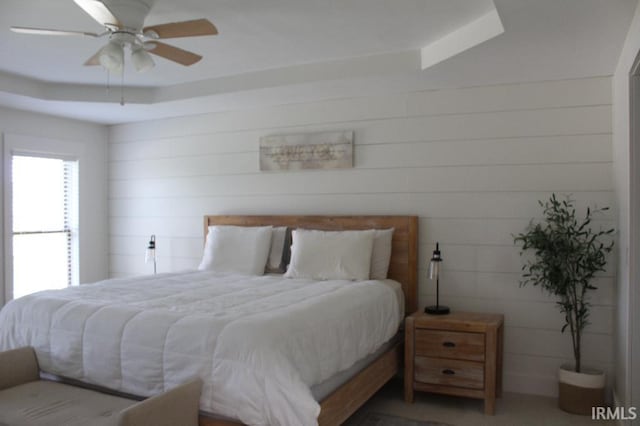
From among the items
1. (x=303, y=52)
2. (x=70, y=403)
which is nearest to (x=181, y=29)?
(x=303, y=52)

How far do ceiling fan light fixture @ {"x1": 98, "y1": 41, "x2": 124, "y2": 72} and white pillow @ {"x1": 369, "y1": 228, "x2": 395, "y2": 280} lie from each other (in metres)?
2.23

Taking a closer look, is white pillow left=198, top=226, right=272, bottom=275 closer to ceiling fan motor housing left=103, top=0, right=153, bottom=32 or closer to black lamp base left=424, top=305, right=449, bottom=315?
black lamp base left=424, top=305, right=449, bottom=315

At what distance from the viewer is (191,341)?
241 cm

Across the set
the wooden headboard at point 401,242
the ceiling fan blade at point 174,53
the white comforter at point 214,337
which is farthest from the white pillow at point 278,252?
the ceiling fan blade at point 174,53

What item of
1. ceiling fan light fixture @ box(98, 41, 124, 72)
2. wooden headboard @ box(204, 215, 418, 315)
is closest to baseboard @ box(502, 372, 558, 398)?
wooden headboard @ box(204, 215, 418, 315)

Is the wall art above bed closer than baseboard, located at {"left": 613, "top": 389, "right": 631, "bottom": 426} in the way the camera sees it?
No

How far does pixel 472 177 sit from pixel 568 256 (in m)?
0.93

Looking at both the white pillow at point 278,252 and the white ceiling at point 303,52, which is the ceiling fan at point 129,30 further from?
the white pillow at point 278,252

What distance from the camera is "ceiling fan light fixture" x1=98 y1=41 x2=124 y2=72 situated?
8.83 feet

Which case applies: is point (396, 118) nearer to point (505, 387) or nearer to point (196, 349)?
point (505, 387)

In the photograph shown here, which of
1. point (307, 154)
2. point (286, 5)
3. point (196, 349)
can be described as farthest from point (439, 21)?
point (196, 349)

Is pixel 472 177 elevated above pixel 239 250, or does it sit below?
above

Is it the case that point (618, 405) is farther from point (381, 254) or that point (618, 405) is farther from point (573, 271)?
point (381, 254)

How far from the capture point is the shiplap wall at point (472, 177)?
368 cm
